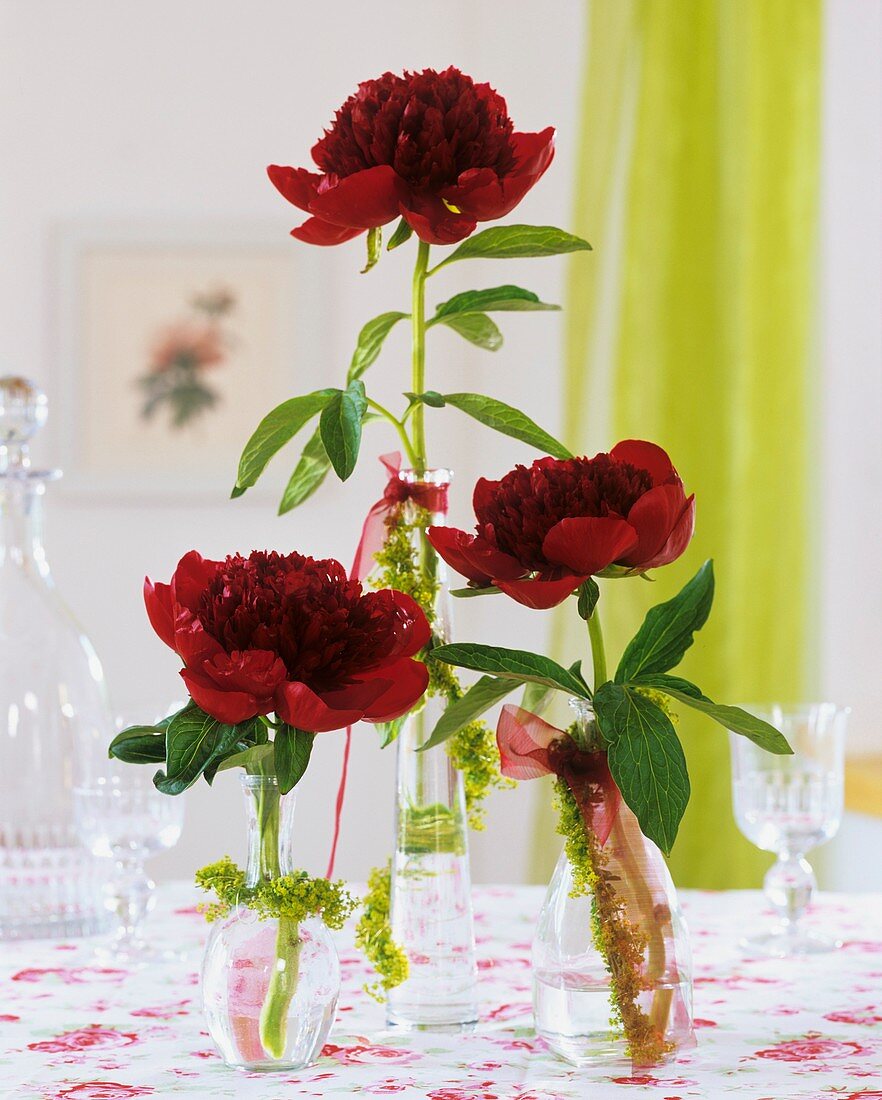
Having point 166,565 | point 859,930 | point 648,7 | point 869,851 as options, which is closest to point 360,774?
point 166,565

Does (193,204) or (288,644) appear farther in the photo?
(193,204)

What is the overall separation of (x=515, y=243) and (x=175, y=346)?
224 centimetres

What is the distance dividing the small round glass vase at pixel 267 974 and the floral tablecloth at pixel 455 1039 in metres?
0.02

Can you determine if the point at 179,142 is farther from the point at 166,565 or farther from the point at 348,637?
the point at 348,637

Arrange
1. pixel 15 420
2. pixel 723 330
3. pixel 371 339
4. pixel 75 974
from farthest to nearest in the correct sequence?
pixel 723 330
pixel 15 420
pixel 75 974
pixel 371 339

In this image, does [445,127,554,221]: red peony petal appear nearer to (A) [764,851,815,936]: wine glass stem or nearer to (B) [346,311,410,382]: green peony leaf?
(B) [346,311,410,382]: green peony leaf

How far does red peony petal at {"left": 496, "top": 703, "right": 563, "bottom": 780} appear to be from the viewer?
749 millimetres

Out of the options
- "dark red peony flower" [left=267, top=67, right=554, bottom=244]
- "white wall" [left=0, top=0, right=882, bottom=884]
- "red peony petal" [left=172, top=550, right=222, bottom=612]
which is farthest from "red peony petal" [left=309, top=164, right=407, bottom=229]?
Result: "white wall" [left=0, top=0, right=882, bottom=884]

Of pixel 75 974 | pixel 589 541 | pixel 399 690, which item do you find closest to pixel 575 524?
pixel 589 541

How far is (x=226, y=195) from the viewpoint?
2949 mm

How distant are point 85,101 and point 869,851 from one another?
87.0 inches

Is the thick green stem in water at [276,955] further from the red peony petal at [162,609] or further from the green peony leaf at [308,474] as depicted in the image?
the green peony leaf at [308,474]

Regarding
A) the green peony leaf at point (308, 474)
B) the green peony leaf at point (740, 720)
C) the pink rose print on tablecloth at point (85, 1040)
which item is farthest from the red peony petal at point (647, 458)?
the pink rose print on tablecloth at point (85, 1040)

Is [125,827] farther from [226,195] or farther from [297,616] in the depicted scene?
[226,195]
